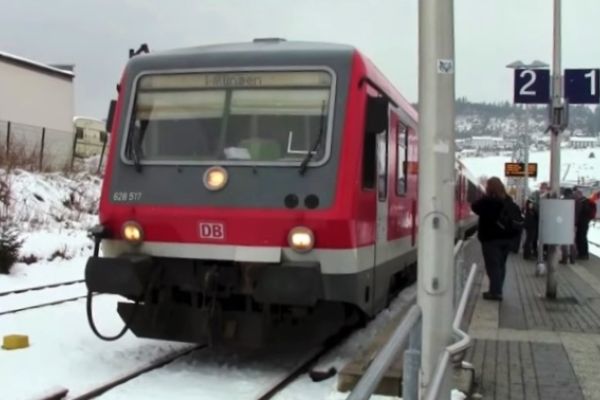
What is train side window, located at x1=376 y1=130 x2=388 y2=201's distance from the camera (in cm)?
782

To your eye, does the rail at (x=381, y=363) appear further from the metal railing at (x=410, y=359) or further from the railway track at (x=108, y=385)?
the railway track at (x=108, y=385)

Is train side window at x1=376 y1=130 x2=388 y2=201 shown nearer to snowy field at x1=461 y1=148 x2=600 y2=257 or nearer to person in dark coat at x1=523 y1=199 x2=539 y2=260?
person in dark coat at x1=523 y1=199 x2=539 y2=260

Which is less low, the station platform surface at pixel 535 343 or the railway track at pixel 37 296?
the station platform surface at pixel 535 343

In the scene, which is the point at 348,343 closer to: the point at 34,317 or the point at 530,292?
the point at 34,317

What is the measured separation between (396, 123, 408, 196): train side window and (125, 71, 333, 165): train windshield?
87.2 inches

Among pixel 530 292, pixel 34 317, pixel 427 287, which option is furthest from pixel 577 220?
pixel 427 287

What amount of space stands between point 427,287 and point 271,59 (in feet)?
10.2

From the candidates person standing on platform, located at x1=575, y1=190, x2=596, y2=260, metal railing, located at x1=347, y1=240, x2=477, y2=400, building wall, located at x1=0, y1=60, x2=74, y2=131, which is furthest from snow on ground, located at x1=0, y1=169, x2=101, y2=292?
person standing on platform, located at x1=575, y1=190, x2=596, y2=260

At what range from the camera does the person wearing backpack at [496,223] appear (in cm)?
1098

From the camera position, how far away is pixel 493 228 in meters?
11.0

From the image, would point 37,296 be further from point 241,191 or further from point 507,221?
point 507,221

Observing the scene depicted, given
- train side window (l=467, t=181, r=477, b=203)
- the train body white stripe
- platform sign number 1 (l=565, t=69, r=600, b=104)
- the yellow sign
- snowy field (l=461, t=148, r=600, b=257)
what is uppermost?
snowy field (l=461, t=148, r=600, b=257)

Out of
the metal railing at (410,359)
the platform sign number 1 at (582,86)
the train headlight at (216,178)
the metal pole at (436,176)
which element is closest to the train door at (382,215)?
the train headlight at (216,178)

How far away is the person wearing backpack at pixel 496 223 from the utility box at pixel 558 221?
0.63 m
